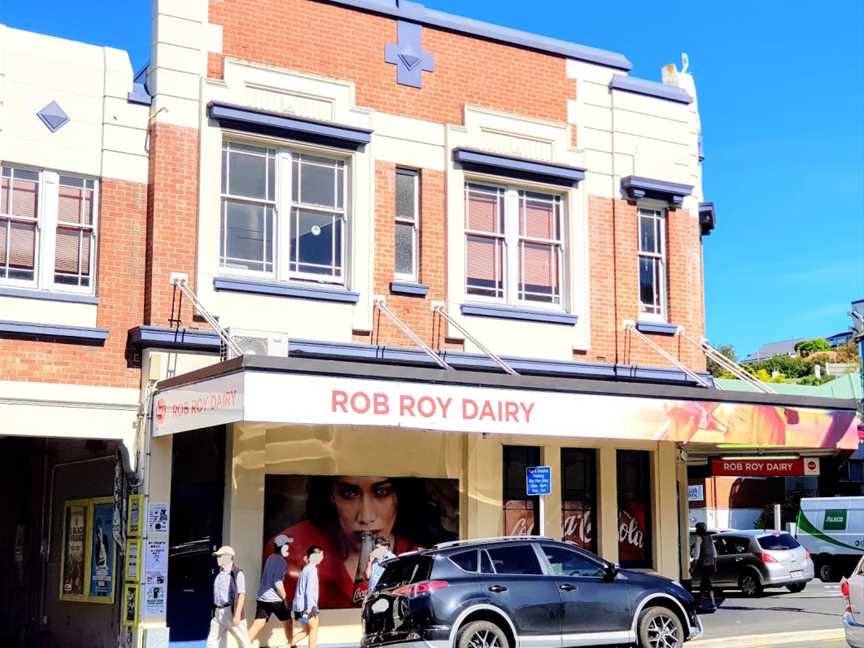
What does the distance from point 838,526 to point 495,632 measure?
24.0 meters

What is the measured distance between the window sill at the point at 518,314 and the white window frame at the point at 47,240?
586 cm

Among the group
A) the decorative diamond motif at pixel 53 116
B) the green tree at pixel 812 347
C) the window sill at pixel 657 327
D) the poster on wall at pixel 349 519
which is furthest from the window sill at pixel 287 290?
the green tree at pixel 812 347

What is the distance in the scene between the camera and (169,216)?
16.7m

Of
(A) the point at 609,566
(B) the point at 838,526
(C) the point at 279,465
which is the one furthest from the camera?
(B) the point at 838,526

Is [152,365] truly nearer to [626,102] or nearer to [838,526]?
[626,102]

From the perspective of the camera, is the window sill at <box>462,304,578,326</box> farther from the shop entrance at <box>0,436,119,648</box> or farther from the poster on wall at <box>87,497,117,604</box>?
the poster on wall at <box>87,497,117,604</box>

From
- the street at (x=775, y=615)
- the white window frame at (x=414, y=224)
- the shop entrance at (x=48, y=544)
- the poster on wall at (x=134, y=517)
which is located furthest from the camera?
the street at (x=775, y=615)

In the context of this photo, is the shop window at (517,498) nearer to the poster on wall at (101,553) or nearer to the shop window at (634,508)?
the shop window at (634,508)

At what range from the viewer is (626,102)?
21188mm

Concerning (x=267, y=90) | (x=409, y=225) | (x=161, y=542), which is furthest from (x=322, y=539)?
(x=267, y=90)

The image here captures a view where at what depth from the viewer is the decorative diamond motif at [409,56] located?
62.3 feet

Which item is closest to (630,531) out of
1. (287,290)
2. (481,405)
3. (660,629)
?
(660,629)

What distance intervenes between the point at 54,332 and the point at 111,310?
880 millimetres

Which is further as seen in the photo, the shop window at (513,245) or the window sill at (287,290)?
the shop window at (513,245)
